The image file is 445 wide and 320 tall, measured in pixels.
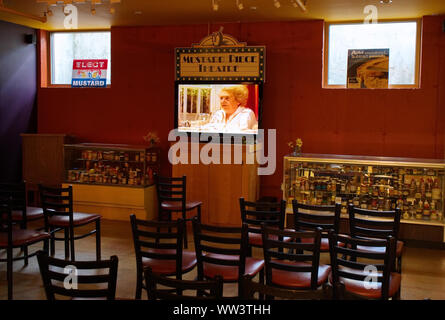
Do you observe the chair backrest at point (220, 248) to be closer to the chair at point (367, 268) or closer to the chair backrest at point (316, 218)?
the chair at point (367, 268)

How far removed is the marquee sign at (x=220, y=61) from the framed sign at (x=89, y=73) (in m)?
1.70

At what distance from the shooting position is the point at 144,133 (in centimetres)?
851

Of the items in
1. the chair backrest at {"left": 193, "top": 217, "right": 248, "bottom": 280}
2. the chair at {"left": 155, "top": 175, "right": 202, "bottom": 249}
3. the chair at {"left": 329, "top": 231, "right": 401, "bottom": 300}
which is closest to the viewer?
the chair at {"left": 329, "top": 231, "right": 401, "bottom": 300}

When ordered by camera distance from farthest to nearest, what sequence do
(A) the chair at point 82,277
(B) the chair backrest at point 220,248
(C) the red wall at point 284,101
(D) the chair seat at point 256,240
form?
(C) the red wall at point 284,101 → (D) the chair seat at point 256,240 → (B) the chair backrest at point 220,248 → (A) the chair at point 82,277

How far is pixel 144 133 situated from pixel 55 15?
240 cm

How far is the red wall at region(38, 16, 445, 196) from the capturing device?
7.12m

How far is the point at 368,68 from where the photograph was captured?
24.1 feet

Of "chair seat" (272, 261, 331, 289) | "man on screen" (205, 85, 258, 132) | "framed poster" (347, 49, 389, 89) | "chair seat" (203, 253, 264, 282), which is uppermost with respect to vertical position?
"framed poster" (347, 49, 389, 89)

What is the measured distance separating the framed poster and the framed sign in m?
4.37

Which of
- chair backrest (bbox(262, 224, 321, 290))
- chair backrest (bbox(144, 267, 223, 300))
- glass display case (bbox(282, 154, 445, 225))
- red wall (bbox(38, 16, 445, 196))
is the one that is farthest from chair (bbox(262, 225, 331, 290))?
red wall (bbox(38, 16, 445, 196))

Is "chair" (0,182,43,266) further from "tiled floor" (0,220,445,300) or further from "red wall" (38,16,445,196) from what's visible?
"red wall" (38,16,445,196)

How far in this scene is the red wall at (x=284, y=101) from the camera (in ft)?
23.4

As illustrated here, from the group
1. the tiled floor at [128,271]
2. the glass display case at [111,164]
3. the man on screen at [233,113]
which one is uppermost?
the man on screen at [233,113]

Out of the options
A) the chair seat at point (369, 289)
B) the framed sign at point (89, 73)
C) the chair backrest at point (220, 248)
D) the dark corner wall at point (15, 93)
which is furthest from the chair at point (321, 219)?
the dark corner wall at point (15, 93)
